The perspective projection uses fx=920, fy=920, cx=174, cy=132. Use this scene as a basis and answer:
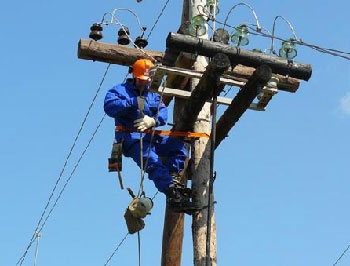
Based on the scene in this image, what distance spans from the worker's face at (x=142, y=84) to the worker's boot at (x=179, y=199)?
1.05 metres

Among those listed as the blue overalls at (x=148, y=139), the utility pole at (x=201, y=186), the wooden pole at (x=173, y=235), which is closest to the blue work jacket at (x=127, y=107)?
the blue overalls at (x=148, y=139)

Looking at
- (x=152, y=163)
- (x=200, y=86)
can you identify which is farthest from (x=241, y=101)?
(x=152, y=163)

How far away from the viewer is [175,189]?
8500 mm

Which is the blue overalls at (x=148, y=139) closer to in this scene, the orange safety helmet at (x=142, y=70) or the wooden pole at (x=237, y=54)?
the orange safety helmet at (x=142, y=70)

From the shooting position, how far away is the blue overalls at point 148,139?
8648mm

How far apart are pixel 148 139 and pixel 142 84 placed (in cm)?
54

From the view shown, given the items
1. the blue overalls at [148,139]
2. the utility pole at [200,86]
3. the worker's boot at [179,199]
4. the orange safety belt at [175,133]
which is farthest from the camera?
the orange safety belt at [175,133]

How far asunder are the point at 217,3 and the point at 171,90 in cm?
119

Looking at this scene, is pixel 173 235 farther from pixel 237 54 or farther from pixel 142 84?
pixel 237 54

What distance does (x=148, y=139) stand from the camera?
8.88 metres

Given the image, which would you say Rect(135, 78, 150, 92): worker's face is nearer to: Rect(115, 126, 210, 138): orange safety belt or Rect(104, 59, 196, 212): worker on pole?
Rect(104, 59, 196, 212): worker on pole

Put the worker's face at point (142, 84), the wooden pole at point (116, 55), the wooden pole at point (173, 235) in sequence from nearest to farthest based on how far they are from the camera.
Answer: the worker's face at point (142, 84) → the wooden pole at point (173, 235) → the wooden pole at point (116, 55)

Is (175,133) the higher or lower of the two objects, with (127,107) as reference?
lower

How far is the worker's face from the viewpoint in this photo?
351 inches
